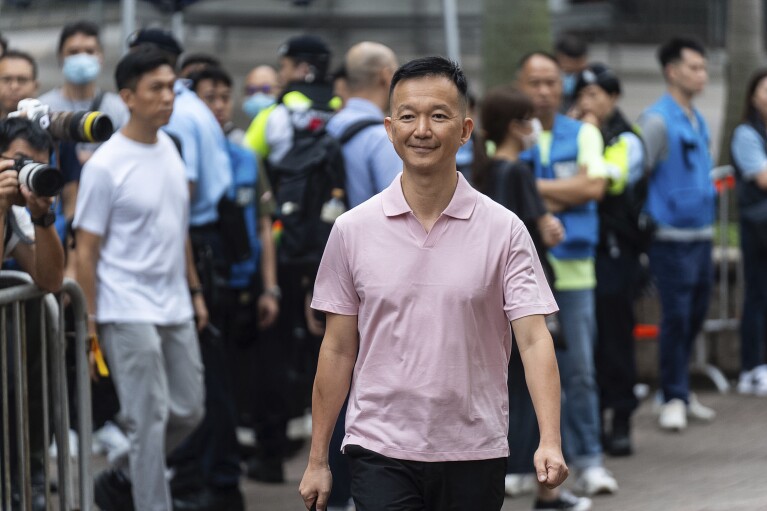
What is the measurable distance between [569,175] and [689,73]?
7.34 feet

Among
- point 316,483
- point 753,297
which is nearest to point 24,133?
point 316,483

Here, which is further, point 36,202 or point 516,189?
point 516,189

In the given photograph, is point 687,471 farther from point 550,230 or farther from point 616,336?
point 550,230

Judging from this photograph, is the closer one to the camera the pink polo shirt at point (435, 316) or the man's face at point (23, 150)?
the pink polo shirt at point (435, 316)

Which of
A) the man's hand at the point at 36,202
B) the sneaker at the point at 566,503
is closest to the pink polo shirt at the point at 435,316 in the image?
the man's hand at the point at 36,202

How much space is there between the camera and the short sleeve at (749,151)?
1059 centimetres

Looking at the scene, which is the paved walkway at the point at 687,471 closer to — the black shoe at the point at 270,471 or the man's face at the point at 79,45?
the black shoe at the point at 270,471

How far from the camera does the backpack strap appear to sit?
278 inches

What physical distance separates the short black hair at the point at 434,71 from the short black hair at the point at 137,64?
2.54 m

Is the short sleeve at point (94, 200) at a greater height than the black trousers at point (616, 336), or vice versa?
the short sleeve at point (94, 200)

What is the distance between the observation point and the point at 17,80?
8336 millimetres

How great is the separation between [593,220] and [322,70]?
2066 mm

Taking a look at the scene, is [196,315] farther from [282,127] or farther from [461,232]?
[461,232]

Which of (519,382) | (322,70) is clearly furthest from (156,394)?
(322,70)
